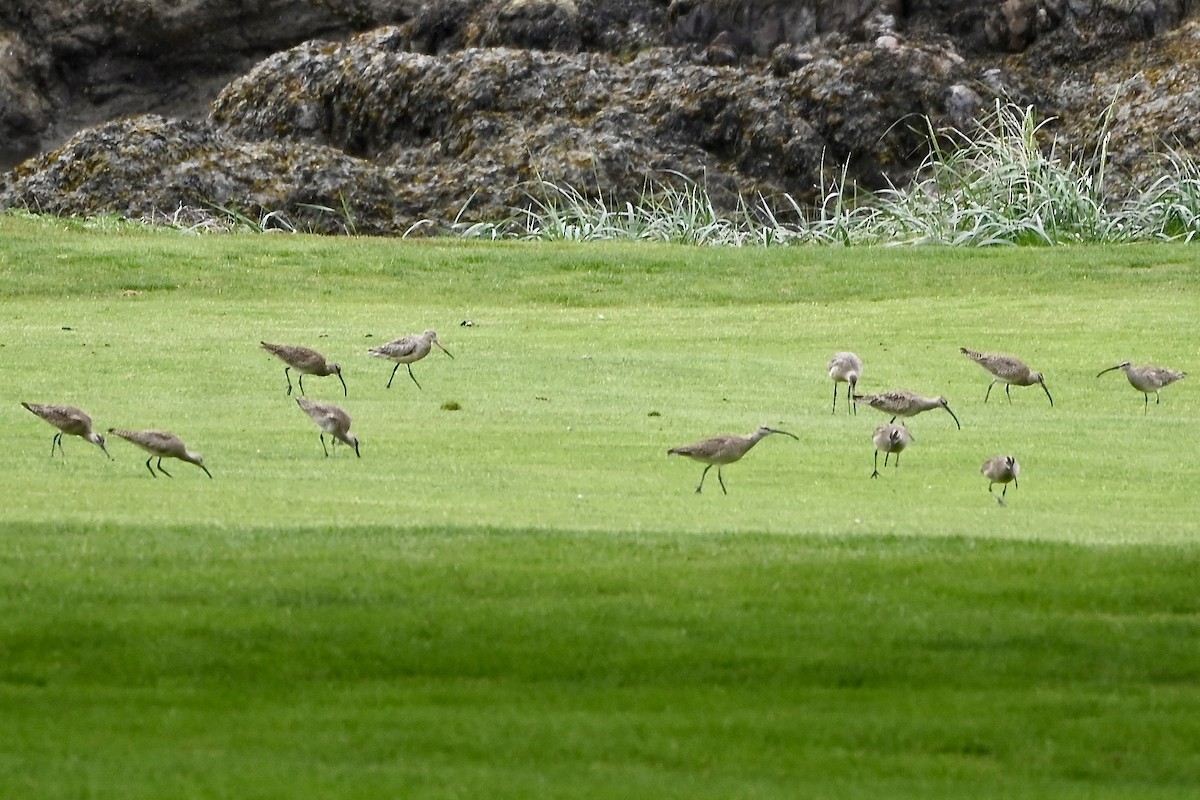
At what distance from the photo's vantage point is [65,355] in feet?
57.0

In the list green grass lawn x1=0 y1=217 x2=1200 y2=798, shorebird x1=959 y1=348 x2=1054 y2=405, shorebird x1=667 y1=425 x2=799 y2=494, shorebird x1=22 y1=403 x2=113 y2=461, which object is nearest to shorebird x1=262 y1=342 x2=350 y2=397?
green grass lawn x1=0 y1=217 x2=1200 y2=798

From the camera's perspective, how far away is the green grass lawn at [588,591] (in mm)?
6898

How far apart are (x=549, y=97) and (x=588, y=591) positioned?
36.2 m

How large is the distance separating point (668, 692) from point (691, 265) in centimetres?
1803

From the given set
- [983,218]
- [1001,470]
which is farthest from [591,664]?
[983,218]

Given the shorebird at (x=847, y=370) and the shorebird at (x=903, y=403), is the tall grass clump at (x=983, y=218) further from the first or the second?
the shorebird at (x=903, y=403)

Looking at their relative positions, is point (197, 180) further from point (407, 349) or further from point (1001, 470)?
point (1001, 470)

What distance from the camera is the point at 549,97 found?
4403cm

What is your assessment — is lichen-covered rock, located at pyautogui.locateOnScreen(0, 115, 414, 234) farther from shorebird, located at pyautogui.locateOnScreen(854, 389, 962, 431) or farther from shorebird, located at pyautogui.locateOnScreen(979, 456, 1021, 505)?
shorebird, located at pyautogui.locateOnScreen(979, 456, 1021, 505)

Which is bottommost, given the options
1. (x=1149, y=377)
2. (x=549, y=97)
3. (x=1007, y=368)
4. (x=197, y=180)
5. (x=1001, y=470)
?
(x=197, y=180)

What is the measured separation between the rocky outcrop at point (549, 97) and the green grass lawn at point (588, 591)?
2217 centimetres

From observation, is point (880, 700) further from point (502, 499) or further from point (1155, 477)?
point (1155, 477)

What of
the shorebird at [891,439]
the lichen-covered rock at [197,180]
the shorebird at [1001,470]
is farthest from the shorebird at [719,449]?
the lichen-covered rock at [197,180]

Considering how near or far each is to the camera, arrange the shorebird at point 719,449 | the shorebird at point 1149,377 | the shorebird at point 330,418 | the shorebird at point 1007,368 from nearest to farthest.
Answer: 1. the shorebird at point 719,449
2. the shorebird at point 330,418
3. the shorebird at point 1007,368
4. the shorebird at point 1149,377
